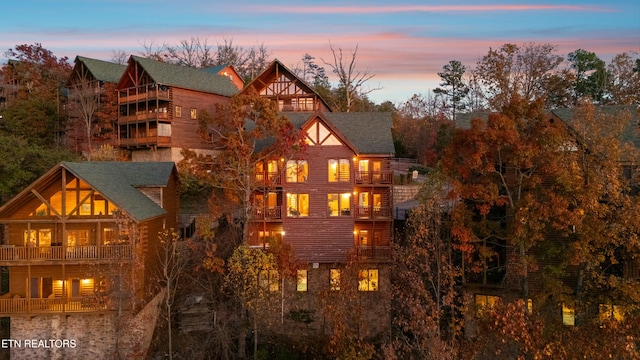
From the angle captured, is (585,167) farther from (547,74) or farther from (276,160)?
(547,74)

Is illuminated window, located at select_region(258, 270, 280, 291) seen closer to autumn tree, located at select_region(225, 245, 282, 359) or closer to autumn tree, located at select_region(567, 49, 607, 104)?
autumn tree, located at select_region(225, 245, 282, 359)

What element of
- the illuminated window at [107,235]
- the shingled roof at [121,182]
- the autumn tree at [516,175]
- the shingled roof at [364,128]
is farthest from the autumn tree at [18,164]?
the autumn tree at [516,175]

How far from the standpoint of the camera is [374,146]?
30.3 metres

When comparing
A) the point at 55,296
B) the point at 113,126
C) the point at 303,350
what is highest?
the point at 113,126

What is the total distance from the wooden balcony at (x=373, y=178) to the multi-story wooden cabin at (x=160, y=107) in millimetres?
22647

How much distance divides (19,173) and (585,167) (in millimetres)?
36564

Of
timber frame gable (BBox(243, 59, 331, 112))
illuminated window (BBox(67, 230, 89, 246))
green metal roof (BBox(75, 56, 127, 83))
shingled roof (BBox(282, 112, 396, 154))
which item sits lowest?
illuminated window (BBox(67, 230, 89, 246))

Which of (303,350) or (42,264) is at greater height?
(42,264)

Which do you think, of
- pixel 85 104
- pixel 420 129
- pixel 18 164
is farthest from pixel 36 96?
pixel 420 129

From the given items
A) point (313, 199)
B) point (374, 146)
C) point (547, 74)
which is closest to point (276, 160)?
point (313, 199)

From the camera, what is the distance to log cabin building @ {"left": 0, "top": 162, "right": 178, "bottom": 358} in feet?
81.0

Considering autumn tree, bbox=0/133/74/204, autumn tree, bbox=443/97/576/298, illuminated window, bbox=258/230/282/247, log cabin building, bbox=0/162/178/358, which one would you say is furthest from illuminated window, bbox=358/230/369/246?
autumn tree, bbox=0/133/74/204

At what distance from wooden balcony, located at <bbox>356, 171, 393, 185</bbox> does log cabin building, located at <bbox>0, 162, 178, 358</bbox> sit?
12.7 meters

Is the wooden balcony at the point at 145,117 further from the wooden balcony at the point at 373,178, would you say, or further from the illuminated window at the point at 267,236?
the wooden balcony at the point at 373,178
